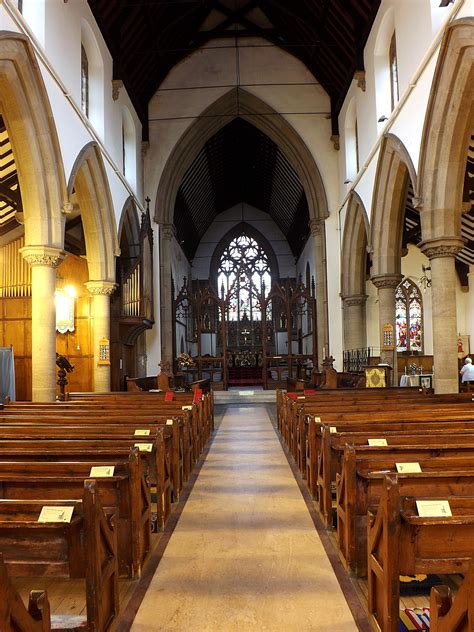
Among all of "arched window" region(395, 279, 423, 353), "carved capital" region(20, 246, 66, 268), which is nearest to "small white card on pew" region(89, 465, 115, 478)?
"carved capital" region(20, 246, 66, 268)

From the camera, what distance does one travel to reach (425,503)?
2.52m

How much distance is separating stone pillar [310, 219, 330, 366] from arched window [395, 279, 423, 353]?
14.7 feet

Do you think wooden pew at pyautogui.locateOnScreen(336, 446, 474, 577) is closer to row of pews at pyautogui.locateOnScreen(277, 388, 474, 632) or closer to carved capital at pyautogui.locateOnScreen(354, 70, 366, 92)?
row of pews at pyautogui.locateOnScreen(277, 388, 474, 632)

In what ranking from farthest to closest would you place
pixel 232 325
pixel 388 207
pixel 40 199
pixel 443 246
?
pixel 232 325 < pixel 388 207 < pixel 443 246 < pixel 40 199

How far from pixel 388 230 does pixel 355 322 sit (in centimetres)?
390

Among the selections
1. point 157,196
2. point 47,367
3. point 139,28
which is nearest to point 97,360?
point 47,367

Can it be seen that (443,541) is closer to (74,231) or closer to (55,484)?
(55,484)

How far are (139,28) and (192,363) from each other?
890 cm

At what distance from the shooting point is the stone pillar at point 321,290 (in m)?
16.6

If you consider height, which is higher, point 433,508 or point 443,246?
point 443,246

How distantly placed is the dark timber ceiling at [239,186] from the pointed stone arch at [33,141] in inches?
422

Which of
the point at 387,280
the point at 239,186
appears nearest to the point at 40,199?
the point at 387,280

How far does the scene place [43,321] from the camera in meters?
8.96

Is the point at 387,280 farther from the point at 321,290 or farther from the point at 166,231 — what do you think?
the point at 166,231
